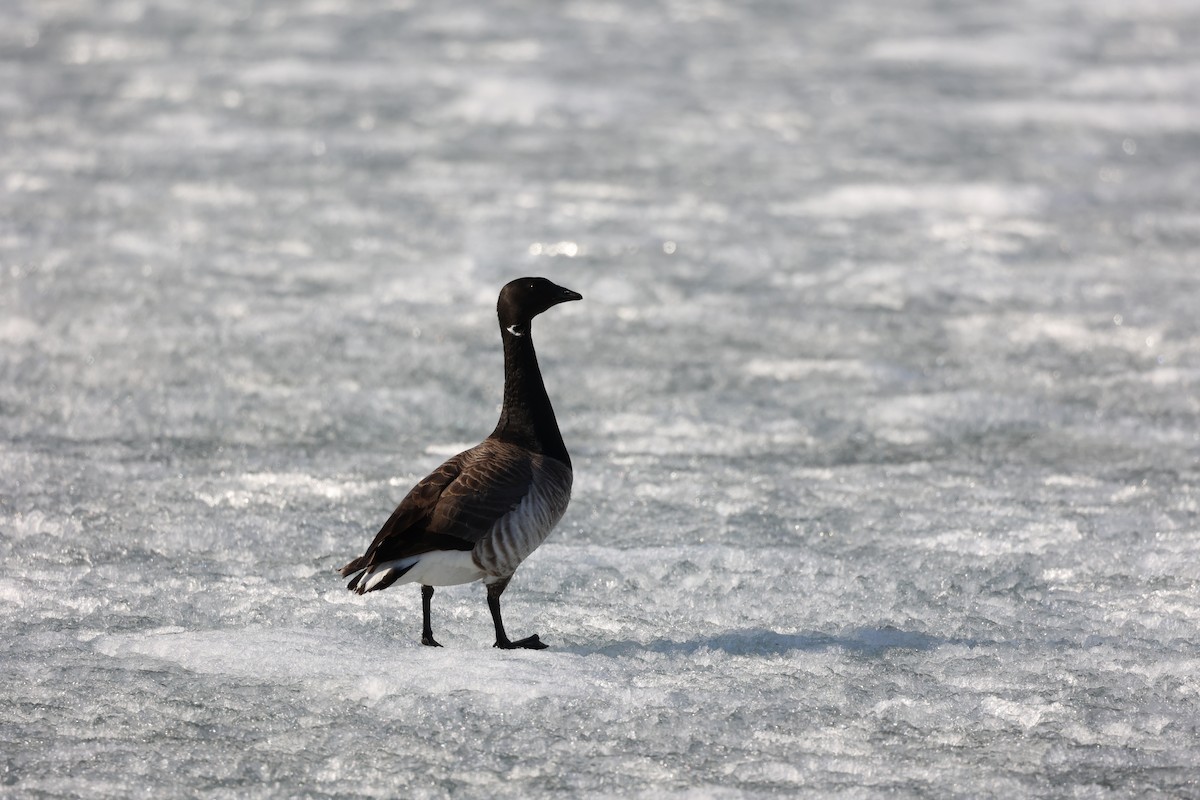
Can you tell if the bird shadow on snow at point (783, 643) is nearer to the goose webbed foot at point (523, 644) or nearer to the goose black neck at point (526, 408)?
the goose webbed foot at point (523, 644)

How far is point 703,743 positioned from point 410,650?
40.2 inches

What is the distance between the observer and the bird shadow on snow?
4.42 metres

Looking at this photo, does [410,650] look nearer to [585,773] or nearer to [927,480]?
[585,773]

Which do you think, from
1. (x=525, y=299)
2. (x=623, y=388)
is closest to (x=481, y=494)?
(x=525, y=299)

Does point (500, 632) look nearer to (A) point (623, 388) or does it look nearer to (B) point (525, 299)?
(B) point (525, 299)

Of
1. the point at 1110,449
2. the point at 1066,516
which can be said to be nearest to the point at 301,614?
the point at 1066,516

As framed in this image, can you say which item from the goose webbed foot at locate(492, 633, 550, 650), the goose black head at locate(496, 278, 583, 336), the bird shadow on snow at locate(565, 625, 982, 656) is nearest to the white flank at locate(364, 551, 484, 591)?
the goose webbed foot at locate(492, 633, 550, 650)

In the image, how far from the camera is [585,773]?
3721 millimetres

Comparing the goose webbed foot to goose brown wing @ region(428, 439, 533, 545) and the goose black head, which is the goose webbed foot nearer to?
goose brown wing @ region(428, 439, 533, 545)

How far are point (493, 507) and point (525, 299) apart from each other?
899 mm

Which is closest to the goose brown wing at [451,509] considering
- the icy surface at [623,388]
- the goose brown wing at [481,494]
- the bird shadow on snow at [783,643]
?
the goose brown wing at [481,494]

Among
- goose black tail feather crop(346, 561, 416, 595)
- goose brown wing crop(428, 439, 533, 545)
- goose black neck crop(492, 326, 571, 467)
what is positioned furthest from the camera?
goose black neck crop(492, 326, 571, 467)

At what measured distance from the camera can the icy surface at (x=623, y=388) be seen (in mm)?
3969

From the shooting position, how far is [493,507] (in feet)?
13.7
